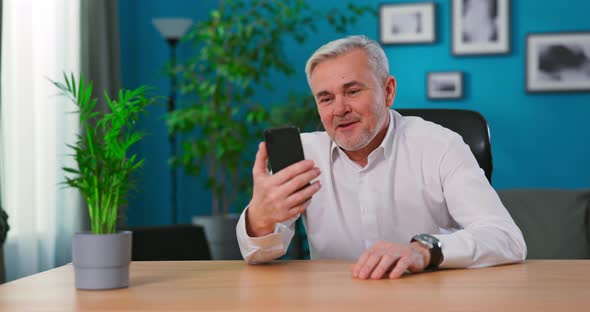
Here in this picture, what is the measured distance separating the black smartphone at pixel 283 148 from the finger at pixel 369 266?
0.23 m

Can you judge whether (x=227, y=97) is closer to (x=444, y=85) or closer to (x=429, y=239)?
(x=444, y=85)

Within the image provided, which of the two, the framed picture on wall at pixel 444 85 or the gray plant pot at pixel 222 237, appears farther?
the framed picture on wall at pixel 444 85

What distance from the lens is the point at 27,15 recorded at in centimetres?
390

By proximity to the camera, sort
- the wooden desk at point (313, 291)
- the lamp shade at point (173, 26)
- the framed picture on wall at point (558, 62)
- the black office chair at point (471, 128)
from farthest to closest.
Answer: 1. the framed picture on wall at point (558, 62)
2. the lamp shade at point (173, 26)
3. the black office chair at point (471, 128)
4. the wooden desk at point (313, 291)

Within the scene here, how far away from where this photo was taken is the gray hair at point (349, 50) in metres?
1.98

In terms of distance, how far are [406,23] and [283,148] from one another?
393cm

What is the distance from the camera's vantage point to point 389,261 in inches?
54.8

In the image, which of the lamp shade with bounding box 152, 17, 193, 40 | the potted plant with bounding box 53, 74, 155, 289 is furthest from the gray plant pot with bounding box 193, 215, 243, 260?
the potted plant with bounding box 53, 74, 155, 289

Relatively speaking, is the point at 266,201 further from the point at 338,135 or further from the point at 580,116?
the point at 580,116

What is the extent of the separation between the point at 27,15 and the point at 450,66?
2.71 meters

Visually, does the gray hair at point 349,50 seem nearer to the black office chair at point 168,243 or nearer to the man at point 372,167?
the man at point 372,167

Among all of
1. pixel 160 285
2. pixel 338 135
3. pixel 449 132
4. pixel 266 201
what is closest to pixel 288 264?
pixel 266 201

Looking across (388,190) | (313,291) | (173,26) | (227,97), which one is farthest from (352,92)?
(173,26)

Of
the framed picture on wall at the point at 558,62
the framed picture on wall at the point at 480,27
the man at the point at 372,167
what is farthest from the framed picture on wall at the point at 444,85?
the man at the point at 372,167
